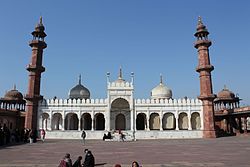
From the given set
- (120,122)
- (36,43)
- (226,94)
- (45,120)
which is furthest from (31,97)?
(226,94)

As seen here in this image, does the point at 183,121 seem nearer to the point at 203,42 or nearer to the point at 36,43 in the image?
the point at 203,42

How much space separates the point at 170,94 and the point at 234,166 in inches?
1394

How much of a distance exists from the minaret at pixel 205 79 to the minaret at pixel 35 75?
21.3m

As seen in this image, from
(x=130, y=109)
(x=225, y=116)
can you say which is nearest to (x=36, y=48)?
(x=130, y=109)

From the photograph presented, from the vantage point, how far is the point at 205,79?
32469 millimetres

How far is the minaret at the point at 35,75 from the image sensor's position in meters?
31.8

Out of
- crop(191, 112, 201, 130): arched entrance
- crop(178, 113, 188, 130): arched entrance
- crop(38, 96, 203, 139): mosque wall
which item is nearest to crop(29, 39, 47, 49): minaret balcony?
crop(38, 96, 203, 139): mosque wall

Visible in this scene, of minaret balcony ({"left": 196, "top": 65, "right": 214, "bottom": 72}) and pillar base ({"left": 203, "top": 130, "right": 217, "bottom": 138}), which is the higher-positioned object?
minaret balcony ({"left": 196, "top": 65, "right": 214, "bottom": 72})

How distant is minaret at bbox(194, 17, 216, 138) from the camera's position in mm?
31456

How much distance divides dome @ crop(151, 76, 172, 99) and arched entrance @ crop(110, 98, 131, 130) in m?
9.51

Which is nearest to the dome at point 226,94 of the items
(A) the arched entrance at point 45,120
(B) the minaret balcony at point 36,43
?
(A) the arched entrance at point 45,120

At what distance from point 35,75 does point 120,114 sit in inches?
509

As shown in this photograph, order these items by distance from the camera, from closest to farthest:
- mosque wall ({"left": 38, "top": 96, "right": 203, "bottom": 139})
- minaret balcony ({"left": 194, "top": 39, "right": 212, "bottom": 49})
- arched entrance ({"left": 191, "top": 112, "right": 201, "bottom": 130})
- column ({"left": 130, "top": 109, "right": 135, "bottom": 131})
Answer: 1. mosque wall ({"left": 38, "top": 96, "right": 203, "bottom": 139})
2. column ({"left": 130, "top": 109, "right": 135, "bottom": 131})
3. minaret balcony ({"left": 194, "top": 39, "right": 212, "bottom": 49})
4. arched entrance ({"left": 191, "top": 112, "right": 201, "bottom": 130})

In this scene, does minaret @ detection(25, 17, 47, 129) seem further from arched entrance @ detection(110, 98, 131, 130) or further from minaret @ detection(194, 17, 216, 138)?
minaret @ detection(194, 17, 216, 138)
